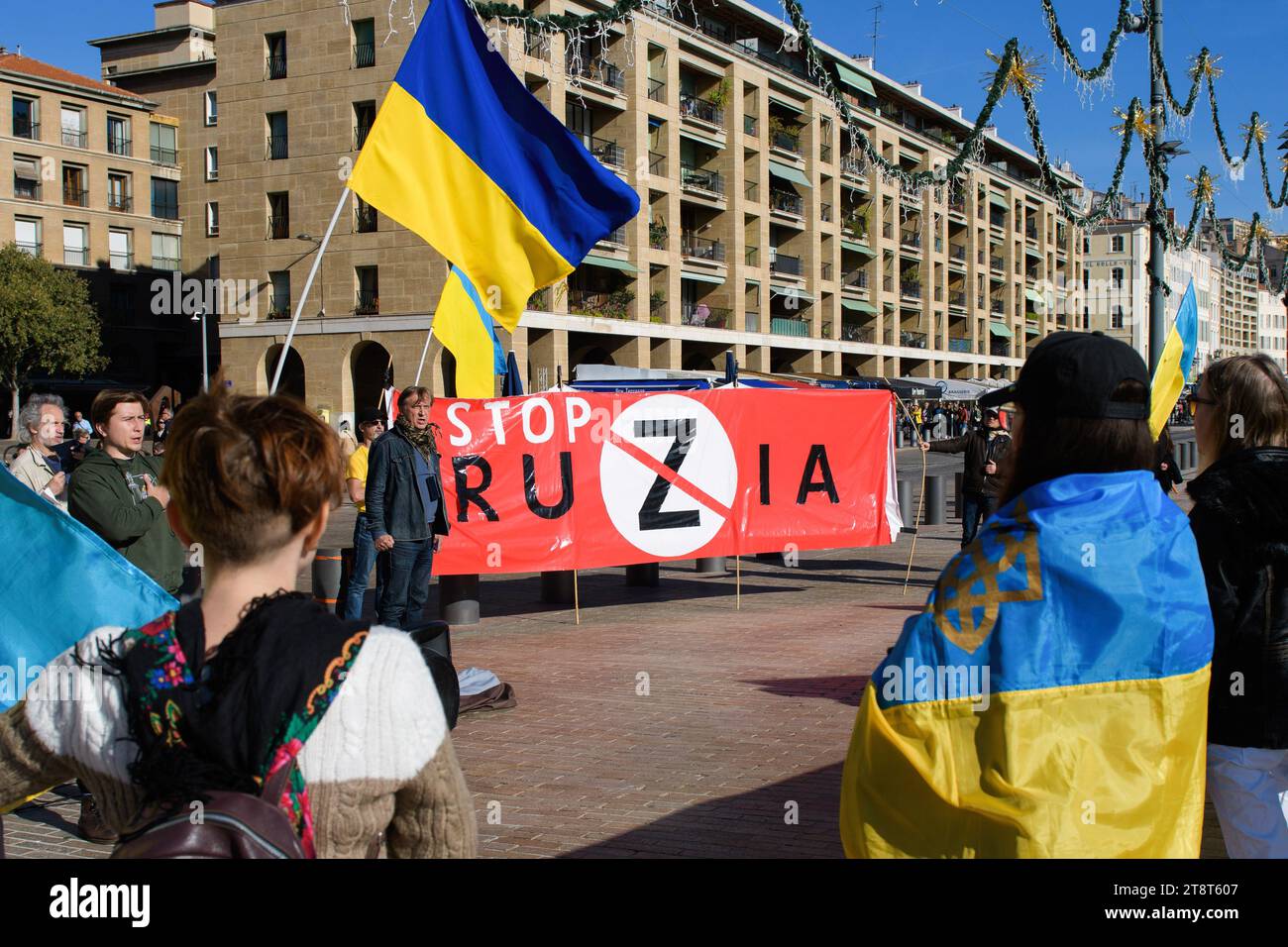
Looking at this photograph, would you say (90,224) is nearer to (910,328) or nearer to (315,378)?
(315,378)

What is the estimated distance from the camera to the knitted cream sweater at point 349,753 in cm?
187

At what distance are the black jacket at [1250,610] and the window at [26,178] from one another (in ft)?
196

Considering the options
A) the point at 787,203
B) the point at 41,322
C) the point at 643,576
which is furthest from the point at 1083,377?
the point at 41,322

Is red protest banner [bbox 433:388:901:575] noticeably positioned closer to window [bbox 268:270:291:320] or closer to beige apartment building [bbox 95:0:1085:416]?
beige apartment building [bbox 95:0:1085:416]

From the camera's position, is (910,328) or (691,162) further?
(910,328)

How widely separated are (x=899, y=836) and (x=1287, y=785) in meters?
1.60

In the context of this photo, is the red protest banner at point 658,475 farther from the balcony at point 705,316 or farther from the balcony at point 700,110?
the balcony at point 700,110

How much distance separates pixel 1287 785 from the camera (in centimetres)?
318

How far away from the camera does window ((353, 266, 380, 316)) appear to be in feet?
129

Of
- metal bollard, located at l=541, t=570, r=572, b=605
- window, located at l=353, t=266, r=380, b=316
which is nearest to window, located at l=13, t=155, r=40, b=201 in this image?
window, located at l=353, t=266, r=380, b=316

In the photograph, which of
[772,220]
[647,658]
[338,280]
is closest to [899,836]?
[647,658]

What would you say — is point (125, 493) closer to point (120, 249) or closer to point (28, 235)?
point (28, 235)

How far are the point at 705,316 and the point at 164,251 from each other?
29.7 meters

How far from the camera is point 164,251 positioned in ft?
196
